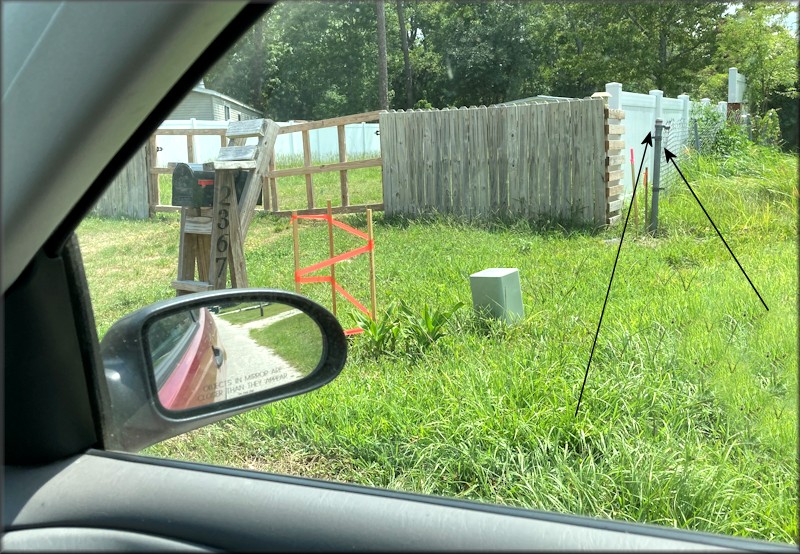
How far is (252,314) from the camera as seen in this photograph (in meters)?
1.65

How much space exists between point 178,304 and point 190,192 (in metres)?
3.31

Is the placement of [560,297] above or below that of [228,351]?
below

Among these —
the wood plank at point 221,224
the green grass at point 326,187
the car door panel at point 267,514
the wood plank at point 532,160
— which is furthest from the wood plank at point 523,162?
the car door panel at point 267,514

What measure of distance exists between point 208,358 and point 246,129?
3112 mm

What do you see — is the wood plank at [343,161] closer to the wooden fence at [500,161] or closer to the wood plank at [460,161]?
the wooden fence at [500,161]

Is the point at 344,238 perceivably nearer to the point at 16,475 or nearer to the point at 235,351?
the point at 235,351

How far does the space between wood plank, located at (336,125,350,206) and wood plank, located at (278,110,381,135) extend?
157mm

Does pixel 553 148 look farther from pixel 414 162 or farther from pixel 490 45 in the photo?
pixel 490 45

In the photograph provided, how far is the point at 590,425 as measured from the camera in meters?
2.86

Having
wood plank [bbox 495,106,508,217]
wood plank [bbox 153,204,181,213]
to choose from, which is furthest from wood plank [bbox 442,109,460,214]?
wood plank [bbox 153,204,181,213]

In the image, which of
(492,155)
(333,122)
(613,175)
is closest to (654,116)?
(613,175)

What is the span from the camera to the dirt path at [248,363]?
4.75ft

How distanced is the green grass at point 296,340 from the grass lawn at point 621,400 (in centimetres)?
111

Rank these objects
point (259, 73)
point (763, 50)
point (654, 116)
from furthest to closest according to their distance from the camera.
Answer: point (654, 116) < point (259, 73) < point (763, 50)
